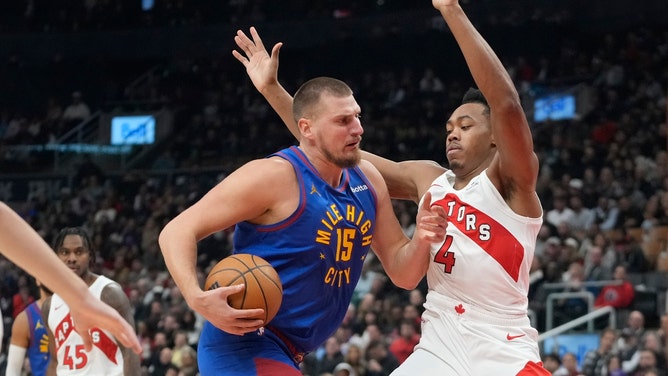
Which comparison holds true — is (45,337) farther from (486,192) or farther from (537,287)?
(537,287)

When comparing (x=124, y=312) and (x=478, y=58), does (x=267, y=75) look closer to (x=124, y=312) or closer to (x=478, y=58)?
(x=478, y=58)

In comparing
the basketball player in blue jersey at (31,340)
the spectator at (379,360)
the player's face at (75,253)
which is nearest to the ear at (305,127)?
the player's face at (75,253)

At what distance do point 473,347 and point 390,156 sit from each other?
16.0 meters

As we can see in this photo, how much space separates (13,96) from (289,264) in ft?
82.1

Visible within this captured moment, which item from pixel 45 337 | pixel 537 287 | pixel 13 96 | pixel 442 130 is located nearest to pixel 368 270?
pixel 537 287

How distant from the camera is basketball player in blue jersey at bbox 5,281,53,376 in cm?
787

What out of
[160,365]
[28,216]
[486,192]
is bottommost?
[160,365]

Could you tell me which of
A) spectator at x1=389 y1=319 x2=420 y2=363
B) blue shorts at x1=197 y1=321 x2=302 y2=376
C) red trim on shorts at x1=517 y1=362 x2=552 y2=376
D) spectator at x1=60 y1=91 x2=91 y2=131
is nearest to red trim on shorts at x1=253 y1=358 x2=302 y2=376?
blue shorts at x1=197 y1=321 x2=302 y2=376

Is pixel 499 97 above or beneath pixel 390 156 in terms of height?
beneath

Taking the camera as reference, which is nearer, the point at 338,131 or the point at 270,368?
the point at 270,368

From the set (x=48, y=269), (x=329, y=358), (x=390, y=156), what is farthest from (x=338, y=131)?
(x=390, y=156)

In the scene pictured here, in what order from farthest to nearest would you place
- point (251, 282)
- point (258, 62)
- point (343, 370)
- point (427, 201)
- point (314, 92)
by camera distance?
point (343, 370), point (258, 62), point (314, 92), point (427, 201), point (251, 282)

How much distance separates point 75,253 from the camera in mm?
7539

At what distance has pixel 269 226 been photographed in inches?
201
